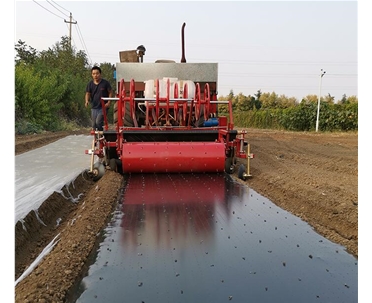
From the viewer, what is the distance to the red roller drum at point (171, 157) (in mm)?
6938

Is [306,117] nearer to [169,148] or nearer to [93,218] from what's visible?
[169,148]

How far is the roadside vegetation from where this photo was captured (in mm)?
19266

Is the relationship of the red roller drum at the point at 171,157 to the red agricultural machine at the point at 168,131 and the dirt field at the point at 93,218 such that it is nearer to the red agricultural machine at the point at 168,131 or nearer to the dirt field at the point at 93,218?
the red agricultural machine at the point at 168,131

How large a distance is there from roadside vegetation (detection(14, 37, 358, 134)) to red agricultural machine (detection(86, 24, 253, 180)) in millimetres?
10562

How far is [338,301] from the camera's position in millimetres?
2818

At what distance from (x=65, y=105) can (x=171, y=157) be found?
22708 mm

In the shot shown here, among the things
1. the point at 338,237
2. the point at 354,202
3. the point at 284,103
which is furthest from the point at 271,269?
the point at 284,103

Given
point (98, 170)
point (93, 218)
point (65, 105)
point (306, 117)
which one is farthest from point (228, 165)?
point (306, 117)

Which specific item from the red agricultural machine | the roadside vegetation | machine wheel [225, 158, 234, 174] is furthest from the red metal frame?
the roadside vegetation

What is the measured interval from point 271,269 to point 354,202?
2.68 meters

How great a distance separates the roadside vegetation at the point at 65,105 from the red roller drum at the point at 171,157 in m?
11.9

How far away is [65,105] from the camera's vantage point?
2822 centimetres

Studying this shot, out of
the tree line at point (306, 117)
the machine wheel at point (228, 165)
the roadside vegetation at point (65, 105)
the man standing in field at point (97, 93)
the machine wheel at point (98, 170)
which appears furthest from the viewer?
the tree line at point (306, 117)

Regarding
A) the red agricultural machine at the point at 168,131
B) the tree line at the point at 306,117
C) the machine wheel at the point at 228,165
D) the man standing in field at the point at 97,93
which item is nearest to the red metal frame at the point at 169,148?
the red agricultural machine at the point at 168,131
